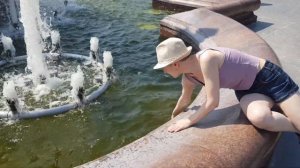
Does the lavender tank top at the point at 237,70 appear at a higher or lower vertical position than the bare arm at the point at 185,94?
higher

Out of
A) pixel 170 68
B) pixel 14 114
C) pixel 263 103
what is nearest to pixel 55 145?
pixel 14 114

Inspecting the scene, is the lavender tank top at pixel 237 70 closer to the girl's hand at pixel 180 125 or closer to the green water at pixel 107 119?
the girl's hand at pixel 180 125

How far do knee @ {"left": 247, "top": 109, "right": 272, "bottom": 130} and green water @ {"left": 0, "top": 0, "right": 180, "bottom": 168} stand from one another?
78.5 inches

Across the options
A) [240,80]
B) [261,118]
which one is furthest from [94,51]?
[261,118]

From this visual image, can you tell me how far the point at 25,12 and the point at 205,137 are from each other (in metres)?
5.85

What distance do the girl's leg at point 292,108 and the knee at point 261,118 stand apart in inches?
9.7

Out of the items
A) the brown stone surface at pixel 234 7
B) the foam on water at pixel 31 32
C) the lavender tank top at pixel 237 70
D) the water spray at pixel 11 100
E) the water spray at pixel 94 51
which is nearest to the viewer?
the lavender tank top at pixel 237 70

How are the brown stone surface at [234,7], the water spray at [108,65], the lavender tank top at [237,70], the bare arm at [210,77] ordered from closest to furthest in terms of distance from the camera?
1. the bare arm at [210,77]
2. the lavender tank top at [237,70]
3. the water spray at [108,65]
4. the brown stone surface at [234,7]

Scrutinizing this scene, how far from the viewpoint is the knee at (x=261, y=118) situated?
3.62 metres

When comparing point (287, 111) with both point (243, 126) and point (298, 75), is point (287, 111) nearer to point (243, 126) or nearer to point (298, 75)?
point (243, 126)

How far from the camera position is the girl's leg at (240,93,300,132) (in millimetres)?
3639

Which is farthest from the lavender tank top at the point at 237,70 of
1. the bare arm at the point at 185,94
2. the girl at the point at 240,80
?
the bare arm at the point at 185,94

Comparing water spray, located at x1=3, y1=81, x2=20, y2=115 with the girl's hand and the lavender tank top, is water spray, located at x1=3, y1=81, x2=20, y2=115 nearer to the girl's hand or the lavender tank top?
the girl's hand

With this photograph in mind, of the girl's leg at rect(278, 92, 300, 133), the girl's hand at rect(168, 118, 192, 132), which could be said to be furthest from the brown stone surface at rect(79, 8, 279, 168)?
the girl's leg at rect(278, 92, 300, 133)
